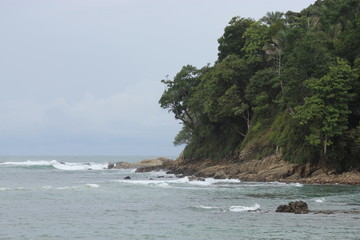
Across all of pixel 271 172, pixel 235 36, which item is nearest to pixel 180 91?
pixel 235 36

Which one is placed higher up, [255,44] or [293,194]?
[255,44]

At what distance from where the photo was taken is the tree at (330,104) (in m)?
43.9

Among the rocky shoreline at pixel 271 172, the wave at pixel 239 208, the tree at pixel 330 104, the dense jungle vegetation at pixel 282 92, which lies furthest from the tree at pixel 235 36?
the wave at pixel 239 208

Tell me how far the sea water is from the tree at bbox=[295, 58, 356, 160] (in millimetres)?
4998

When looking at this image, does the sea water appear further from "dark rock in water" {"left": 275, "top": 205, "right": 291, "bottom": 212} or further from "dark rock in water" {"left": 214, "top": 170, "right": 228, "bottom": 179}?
"dark rock in water" {"left": 214, "top": 170, "right": 228, "bottom": 179}

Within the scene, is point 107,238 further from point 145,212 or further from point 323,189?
point 323,189

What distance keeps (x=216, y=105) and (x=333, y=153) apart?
19361mm

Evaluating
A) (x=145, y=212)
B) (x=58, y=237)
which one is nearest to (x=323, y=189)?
(x=145, y=212)

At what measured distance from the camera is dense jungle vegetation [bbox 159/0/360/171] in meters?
44.7

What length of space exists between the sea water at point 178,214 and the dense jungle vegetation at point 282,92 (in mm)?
6078

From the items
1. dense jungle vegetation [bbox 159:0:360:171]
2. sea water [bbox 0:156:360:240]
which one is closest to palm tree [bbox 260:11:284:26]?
dense jungle vegetation [bbox 159:0:360:171]

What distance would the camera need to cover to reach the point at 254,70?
6391 centimetres

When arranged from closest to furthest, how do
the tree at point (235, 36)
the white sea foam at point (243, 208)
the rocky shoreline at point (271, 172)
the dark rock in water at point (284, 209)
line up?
the dark rock in water at point (284, 209) < the white sea foam at point (243, 208) < the rocky shoreline at point (271, 172) < the tree at point (235, 36)

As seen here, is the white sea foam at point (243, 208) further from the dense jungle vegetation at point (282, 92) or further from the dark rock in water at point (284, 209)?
the dense jungle vegetation at point (282, 92)
